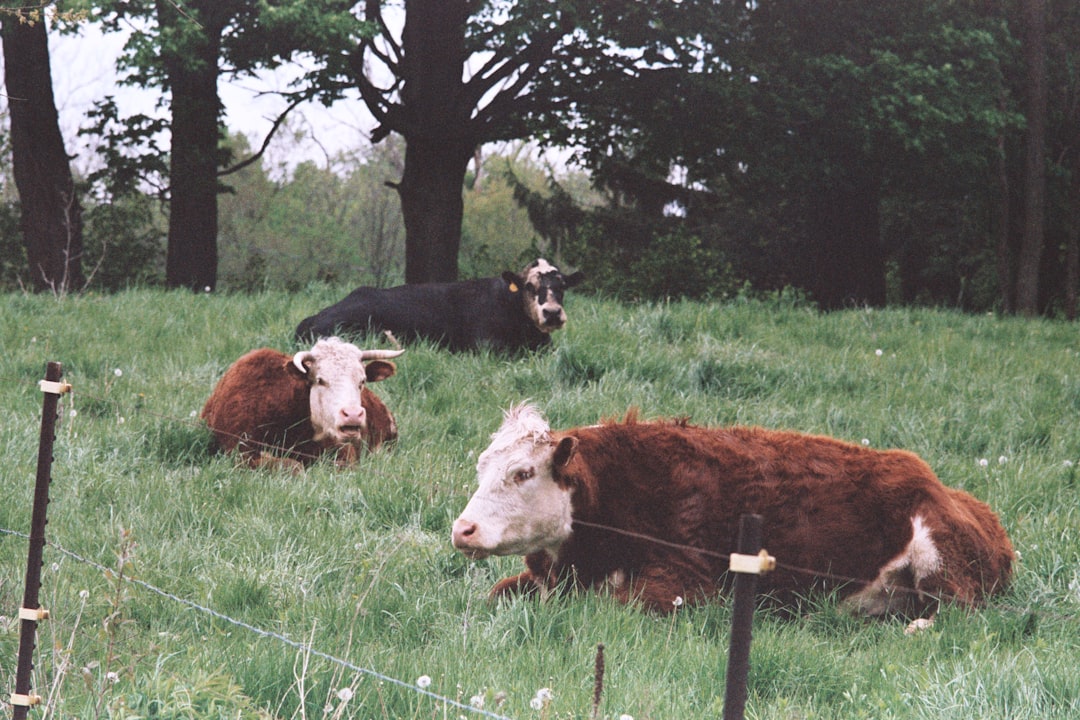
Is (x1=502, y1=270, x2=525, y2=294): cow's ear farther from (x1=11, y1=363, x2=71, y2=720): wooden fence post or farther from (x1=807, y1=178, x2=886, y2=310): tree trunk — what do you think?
(x1=807, y1=178, x2=886, y2=310): tree trunk

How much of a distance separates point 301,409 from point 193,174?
11311mm

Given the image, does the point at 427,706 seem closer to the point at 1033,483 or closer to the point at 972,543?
the point at 972,543

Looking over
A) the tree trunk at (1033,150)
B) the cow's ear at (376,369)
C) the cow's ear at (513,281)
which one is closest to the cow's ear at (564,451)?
the cow's ear at (376,369)

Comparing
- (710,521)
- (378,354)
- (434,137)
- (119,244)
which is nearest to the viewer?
(710,521)

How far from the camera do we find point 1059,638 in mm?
4410

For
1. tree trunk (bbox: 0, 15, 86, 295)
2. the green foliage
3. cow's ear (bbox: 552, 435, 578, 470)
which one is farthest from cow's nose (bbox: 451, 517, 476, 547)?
the green foliage

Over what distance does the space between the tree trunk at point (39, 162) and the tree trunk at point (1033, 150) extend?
50.8ft

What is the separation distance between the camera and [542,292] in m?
11.3

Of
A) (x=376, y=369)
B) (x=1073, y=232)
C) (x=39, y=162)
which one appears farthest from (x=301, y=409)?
(x=1073, y=232)

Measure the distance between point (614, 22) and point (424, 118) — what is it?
3.27m

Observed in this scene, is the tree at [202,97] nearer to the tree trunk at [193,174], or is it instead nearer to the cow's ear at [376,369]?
the tree trunk at [193,174]

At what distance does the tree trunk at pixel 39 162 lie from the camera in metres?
16.5

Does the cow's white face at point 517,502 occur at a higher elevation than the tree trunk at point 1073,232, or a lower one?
lower

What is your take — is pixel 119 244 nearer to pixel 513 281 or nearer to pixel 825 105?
pixel 513 281
